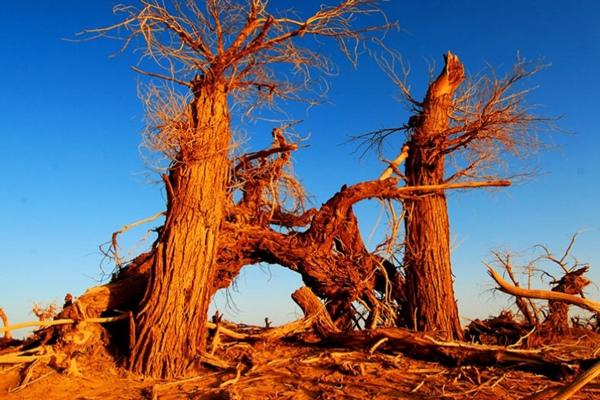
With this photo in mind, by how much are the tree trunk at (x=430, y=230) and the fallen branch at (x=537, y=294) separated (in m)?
3.96

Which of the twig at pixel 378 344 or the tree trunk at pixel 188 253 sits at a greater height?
the tree trunk at pixel 188 253

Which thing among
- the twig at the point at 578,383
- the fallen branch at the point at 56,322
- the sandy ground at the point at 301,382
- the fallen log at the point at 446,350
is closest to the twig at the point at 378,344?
the fallen log at the point at 446,350

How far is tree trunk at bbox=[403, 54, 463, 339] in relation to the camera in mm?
8375

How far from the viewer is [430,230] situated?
28.7ft

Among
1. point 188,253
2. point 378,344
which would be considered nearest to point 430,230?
point 378,344

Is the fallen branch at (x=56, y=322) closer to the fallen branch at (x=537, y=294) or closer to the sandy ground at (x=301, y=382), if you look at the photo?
the sandy ground at (x=301, y=382)

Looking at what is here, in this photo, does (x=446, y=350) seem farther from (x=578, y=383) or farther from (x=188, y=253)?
(x=578, y=383)

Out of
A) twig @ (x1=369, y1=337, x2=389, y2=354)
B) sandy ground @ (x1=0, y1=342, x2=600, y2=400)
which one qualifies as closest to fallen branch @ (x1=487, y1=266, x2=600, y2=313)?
sandy ground @ (x1=0, y1=342, x2=600, y2=400)

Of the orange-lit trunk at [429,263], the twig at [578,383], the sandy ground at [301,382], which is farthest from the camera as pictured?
the orange-lit trunk at [429,263]

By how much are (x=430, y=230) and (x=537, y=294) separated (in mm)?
4778

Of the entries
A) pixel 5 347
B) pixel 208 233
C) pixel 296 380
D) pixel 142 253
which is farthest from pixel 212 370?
pixel 5 347

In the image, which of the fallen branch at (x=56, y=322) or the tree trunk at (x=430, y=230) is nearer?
the fallen branch at (x=56, y=322)

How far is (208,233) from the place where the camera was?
6652 millimetres

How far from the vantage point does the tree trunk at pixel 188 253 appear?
6.16 metres
